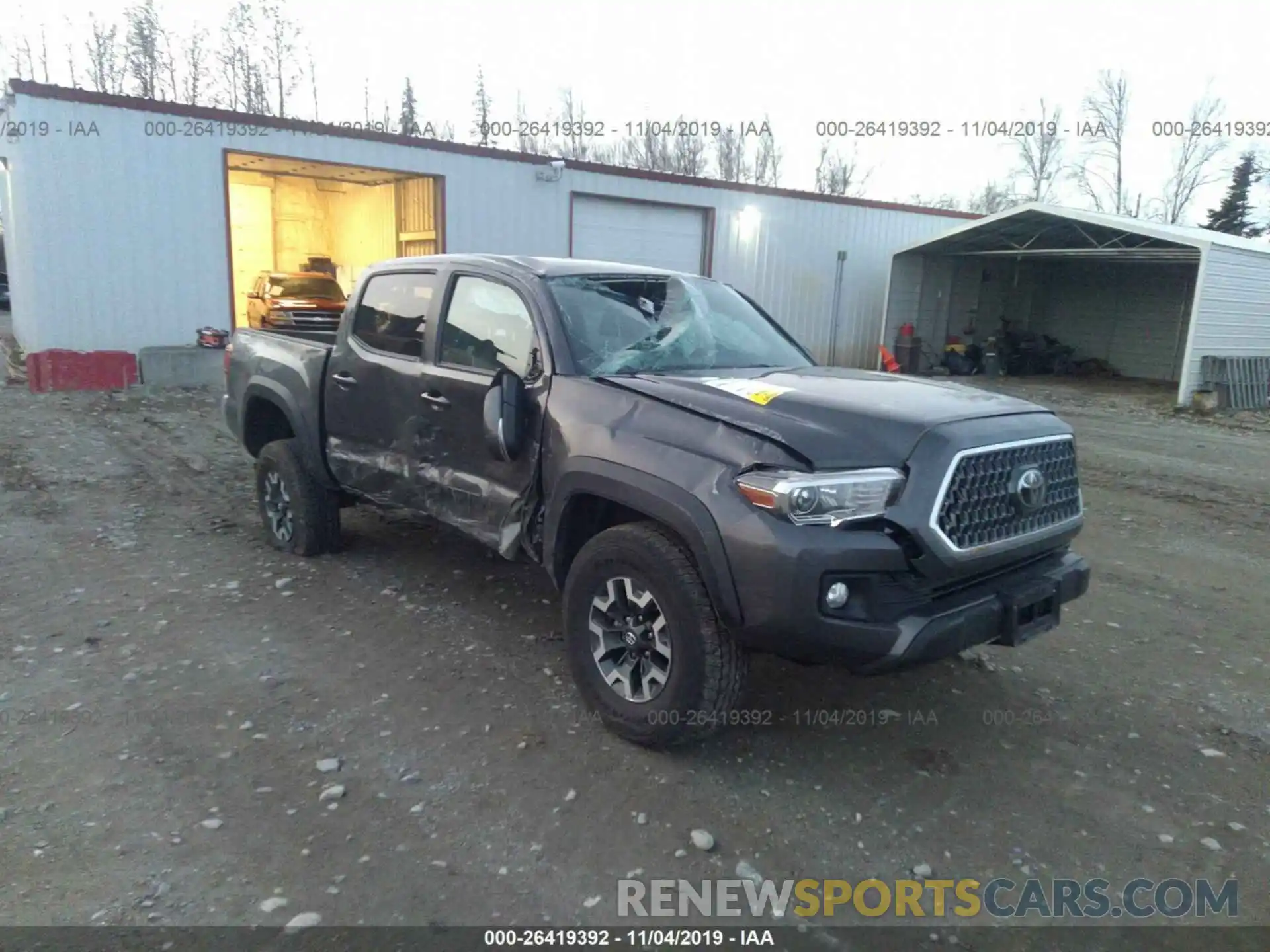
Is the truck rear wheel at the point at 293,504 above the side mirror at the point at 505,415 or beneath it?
beneath

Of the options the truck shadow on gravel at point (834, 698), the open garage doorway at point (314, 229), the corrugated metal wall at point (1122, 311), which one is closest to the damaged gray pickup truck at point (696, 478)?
the truck shadow on gravel at point (834, 698)

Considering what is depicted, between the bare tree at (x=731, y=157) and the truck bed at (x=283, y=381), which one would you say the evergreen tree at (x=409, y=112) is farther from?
the truck bed at (x=283, y=381)

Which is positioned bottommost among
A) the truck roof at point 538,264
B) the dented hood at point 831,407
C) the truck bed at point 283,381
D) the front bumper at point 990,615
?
the front bumper at point 990,615

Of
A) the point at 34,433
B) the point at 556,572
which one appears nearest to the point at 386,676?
the point at 556,572

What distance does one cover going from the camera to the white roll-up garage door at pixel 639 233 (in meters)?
18.7

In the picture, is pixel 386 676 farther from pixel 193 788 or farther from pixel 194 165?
pixel 194 165

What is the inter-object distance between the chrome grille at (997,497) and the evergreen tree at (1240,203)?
142 ft

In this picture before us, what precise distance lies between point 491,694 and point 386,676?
539 millimetres

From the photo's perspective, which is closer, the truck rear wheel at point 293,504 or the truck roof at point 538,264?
the truck roof at point 538,264

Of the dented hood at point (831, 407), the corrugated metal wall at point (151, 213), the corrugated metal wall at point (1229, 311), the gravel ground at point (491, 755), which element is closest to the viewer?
the gravel ground at point (491, 755)

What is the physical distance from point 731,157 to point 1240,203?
76.9ft

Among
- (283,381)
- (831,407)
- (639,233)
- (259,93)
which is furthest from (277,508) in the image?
(259,93)

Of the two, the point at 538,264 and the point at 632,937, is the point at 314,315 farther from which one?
the point at 632,937

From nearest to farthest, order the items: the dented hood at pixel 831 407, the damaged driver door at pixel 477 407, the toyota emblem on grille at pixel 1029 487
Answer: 1. the dented hood at pixel 831 407
2. the toyota emblem on grille at pixel 1029 487
3. the damaged driver door at pixel 477 407
